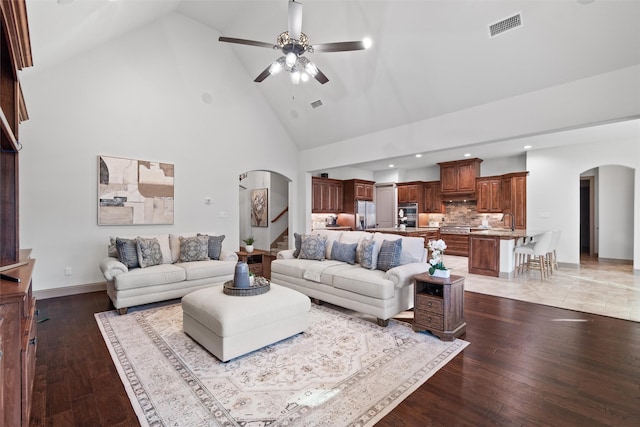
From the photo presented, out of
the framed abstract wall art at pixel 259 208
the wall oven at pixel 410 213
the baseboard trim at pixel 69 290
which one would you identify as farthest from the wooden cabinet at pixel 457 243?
the baseboard trim at pixel 69 290

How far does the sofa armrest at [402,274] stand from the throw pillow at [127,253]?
11.7 ft

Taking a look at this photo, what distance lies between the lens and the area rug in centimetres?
199

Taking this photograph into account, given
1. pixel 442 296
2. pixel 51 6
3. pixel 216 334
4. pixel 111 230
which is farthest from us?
pixel 111 230

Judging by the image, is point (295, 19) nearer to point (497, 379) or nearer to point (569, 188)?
point (497, 379)

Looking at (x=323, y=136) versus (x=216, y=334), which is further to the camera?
(x=323, y=136)

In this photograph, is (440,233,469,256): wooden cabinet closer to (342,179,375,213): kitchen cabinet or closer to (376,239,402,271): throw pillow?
(342,179,375,213): kitchen cabinet

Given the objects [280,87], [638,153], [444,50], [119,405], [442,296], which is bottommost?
[119,405]

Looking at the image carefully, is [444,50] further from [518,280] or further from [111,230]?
[111,230]

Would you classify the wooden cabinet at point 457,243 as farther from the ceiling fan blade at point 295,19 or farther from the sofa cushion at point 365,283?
the ceiling fan blade at point 295,19

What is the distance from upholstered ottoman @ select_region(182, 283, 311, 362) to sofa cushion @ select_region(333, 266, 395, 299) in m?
0.75

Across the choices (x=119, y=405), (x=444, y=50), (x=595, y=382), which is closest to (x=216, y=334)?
(x=119, y=405)

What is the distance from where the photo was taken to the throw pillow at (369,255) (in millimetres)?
4008

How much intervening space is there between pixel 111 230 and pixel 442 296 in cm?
533

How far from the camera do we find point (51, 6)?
288 cm
